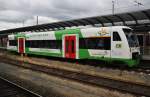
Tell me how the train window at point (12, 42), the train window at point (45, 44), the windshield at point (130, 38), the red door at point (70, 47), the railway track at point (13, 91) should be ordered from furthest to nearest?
the train window at point (12, 42) → the train window at point (45, 44) → the red door at point (70, 47) → the windshield at point (130, 38) → the railway track at point (13, 91)

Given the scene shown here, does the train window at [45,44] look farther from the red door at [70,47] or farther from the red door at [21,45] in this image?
the red door at [21,45]

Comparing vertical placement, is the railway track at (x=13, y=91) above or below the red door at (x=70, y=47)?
below

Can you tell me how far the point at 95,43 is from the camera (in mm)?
18906

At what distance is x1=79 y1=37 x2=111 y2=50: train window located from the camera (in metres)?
17.8

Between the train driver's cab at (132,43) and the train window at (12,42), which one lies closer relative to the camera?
the train driver's cab at (132,43)

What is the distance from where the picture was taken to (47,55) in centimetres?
2572

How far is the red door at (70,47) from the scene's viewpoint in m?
21.2

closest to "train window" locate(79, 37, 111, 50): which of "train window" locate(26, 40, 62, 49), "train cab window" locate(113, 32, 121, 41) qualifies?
"train cab window" locate(113, 32, 121, 41)

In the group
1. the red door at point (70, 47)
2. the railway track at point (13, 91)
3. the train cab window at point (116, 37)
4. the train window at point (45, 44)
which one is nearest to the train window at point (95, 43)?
the train cab window at point (116, 37)

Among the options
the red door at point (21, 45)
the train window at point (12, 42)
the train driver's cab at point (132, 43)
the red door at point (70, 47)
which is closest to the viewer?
the train driver's cab at point (132, 43)

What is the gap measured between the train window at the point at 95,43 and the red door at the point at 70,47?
1041 mm

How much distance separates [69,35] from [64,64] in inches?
107

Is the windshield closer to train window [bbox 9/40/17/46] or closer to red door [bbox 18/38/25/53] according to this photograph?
red door [bbox 18/38/25/53]

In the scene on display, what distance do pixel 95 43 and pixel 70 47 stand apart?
11.3 feet
